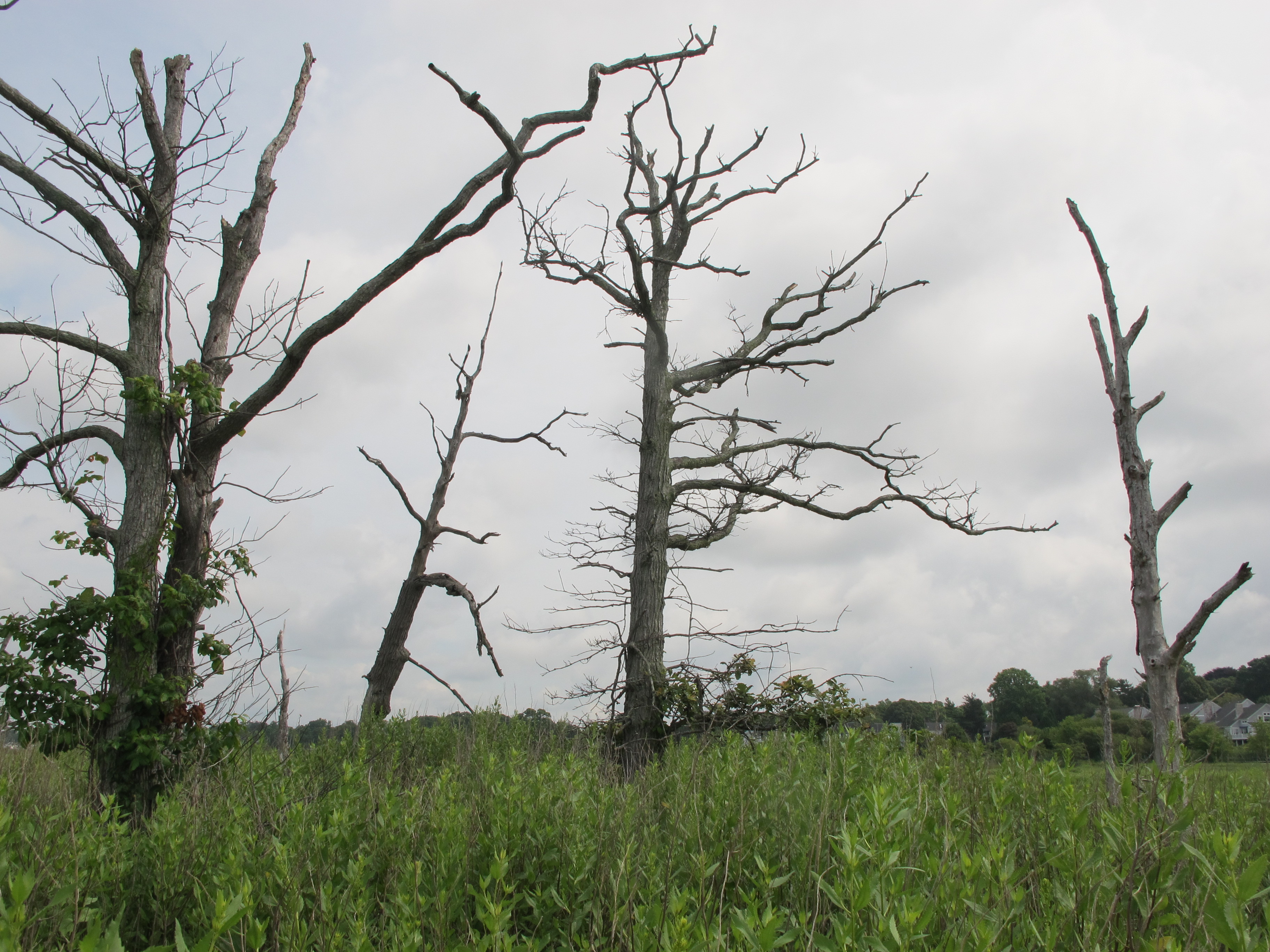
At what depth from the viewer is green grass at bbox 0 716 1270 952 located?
2.81 m

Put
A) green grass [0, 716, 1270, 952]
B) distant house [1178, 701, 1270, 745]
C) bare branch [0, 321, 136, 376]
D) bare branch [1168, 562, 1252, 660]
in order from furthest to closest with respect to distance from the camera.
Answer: distant house [1178, 701, 1270, 745], bare branch [0, 321, 136, 376], bare branch [1168, 562, 1252, 660], green grass [0, 716, 1270, 952]

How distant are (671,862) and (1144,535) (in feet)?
14.1

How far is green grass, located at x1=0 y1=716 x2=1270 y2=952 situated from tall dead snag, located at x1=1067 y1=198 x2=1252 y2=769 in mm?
791

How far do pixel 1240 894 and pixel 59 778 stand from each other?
836cm

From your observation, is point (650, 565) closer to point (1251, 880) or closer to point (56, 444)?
point (56, 444)

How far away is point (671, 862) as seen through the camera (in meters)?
3.89

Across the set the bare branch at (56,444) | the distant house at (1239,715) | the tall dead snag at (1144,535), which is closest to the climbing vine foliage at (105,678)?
the bare branch at (56,444)

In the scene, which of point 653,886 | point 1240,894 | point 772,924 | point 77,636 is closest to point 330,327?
point 77,636

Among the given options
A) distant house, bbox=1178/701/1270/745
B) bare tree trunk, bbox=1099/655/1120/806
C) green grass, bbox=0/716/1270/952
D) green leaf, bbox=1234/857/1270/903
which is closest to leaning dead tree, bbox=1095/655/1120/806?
bare tree trunk, bbox=1099/655/1120/806

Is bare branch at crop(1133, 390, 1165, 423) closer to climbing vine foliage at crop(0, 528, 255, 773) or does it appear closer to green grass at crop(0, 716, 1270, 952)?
green grass at crop(0, 716, 1270, 952)

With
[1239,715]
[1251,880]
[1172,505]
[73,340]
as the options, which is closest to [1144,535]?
[1172,505]

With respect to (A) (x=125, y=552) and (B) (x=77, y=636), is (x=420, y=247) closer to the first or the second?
(A) (x=125, y=552)

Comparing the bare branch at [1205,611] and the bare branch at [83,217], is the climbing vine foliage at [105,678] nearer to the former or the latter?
the bare branch at [83,217]

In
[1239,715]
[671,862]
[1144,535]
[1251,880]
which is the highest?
[1144,535]
